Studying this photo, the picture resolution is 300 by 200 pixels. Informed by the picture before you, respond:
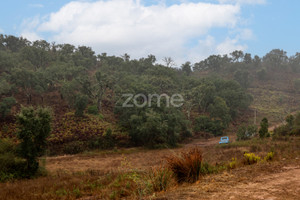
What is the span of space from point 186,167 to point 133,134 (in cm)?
2530

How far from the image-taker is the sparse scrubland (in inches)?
217

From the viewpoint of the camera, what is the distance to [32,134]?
15.8 m

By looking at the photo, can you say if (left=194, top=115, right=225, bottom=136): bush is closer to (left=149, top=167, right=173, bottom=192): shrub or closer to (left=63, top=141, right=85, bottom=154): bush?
(left=63, top=141, right=85, bottom=154): bush

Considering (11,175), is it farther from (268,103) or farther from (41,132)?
(268,103)

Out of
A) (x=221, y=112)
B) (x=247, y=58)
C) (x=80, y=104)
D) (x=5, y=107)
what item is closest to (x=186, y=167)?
(x=80, y=104)

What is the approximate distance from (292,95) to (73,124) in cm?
5931

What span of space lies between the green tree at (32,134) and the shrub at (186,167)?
13327 mm

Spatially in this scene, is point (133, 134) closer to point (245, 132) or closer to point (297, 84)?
point (245, 132)

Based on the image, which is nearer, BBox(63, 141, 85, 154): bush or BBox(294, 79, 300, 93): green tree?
BBox(63, 141, 85, 154): bush

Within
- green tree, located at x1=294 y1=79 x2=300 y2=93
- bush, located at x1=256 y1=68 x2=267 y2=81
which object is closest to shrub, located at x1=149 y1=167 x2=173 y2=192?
green tree, located at x1=294 y1=79 x2=300 y2=93

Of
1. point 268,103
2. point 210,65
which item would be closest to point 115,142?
point 268,103

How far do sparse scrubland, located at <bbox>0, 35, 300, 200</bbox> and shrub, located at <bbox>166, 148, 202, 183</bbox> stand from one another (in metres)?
0.02

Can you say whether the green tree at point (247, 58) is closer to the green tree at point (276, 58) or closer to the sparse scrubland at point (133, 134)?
the green tree at point (276, 58)

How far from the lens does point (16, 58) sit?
44969 millimetres
